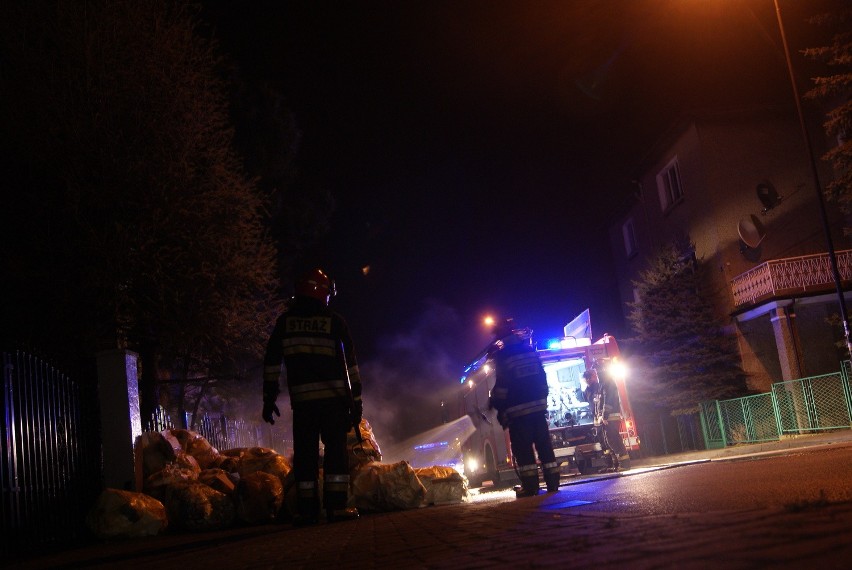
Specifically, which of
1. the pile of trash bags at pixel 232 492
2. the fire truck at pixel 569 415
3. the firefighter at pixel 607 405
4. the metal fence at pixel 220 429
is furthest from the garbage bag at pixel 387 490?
the firefighter at pixel 607 405

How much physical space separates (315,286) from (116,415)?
123 inches

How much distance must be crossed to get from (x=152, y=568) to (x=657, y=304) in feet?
64.7

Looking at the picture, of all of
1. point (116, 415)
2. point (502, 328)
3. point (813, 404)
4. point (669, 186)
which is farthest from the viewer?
point (669, 186)

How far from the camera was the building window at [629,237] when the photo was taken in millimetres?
30141

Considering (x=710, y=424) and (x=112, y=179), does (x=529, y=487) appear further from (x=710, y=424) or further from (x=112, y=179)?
(x=710, y=424)

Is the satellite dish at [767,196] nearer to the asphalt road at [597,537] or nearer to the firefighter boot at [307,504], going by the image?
the asphalt road at [597,537]

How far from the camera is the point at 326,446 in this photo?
6.95 m

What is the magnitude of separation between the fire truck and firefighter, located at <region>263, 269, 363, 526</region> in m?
7.58

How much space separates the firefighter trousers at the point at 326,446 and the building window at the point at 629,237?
978 inches

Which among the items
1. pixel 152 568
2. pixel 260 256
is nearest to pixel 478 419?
pixel 260 256

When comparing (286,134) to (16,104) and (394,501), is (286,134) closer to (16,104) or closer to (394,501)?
(16,104)

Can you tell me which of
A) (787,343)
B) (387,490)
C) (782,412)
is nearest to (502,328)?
(387,490)

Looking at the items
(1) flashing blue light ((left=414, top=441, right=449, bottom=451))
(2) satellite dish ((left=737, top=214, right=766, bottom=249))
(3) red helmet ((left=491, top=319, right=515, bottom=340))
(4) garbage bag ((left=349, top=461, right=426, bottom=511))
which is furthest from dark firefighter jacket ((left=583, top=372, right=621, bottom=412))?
(2) satellite dish ((left=737, top=214, right=766, bottom=249))

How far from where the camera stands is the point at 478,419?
1655 centimetres
